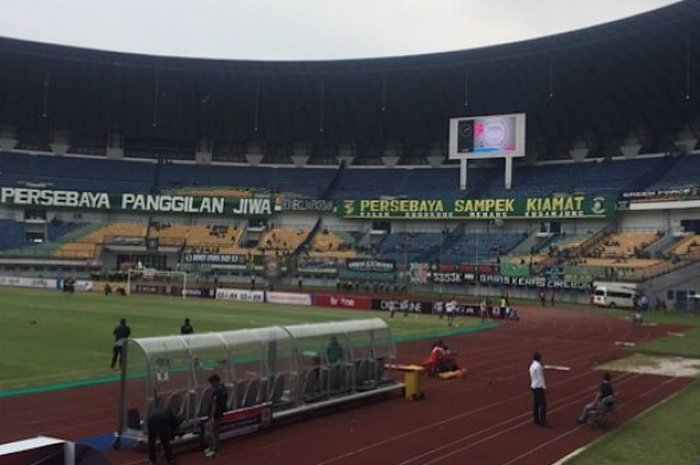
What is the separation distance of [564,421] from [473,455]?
4.35 metres

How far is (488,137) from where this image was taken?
79375mm

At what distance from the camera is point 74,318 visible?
3931 cm

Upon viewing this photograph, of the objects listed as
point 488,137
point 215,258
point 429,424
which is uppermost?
point 488,137

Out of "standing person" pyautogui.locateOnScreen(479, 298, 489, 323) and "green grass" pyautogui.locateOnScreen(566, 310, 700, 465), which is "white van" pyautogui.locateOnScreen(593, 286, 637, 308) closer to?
"standing person" pyautogui.locateOnScreen(479, 298, 489, 323)

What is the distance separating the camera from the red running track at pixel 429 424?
14.4m

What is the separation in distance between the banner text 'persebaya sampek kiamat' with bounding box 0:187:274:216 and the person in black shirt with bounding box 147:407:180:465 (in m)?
77.9

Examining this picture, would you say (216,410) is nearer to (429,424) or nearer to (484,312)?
(429,424)

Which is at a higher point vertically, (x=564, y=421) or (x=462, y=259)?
(x=462, y=259)

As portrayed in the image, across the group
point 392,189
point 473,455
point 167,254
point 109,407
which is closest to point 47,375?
point 109,407

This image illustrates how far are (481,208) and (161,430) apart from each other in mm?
69618

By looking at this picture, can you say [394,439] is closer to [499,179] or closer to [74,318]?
[74,318]

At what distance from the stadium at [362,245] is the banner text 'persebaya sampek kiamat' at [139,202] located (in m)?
0.27

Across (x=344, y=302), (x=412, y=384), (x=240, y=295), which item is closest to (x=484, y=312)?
(x=344, y=302)

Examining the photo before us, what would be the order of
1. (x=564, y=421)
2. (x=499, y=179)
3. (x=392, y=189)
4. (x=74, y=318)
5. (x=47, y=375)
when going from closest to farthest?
1. (x=564, y=421)
2. (x=47, y=375)
3. (x=74, y=318)
4. (x=499, y=179)
5. (x=392, y=189)
